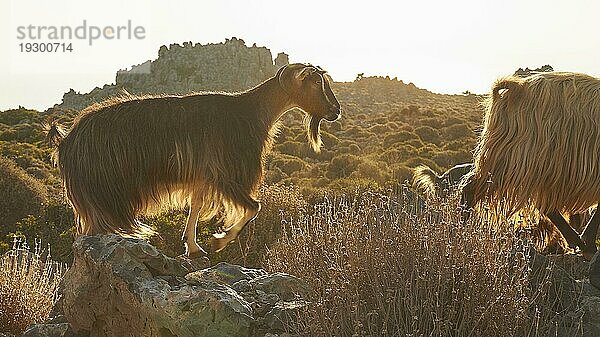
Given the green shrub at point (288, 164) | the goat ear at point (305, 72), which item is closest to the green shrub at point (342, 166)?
the green shrub at point (288, 164)

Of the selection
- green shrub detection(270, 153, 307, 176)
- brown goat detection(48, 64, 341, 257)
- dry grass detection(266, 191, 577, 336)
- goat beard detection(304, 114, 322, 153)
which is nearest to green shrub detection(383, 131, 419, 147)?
green shrub detection(270, 153, 307, 176)

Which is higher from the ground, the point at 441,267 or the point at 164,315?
the point at 441,267

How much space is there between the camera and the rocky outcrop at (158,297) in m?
4.40

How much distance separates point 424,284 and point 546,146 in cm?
280

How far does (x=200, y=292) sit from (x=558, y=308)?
2.27 metres

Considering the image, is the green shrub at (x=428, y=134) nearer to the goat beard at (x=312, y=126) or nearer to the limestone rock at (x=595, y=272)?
the goat beard at (x=312, y=126)

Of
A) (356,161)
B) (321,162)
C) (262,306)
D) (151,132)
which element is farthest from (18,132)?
(262,306)

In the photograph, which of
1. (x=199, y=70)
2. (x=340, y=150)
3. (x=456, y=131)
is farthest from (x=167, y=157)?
(x=199, y=70)

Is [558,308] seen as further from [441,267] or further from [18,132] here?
[18,132]

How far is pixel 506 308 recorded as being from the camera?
4.25 metres

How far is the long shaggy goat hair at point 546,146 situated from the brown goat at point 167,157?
2.23 m

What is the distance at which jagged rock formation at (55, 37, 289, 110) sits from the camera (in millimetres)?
70125

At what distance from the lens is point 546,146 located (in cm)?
652

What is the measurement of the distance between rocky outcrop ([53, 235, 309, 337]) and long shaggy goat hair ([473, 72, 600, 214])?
93.4 inches
